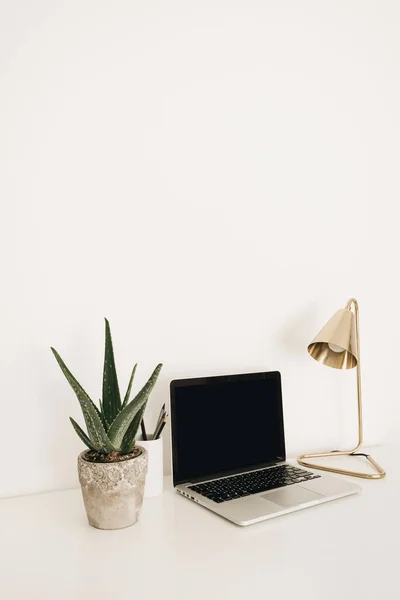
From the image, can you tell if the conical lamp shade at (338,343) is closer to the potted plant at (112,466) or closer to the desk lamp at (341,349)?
the desk lamp at (341,349)

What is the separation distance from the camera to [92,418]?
91 cm

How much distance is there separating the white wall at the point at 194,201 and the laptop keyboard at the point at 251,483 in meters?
A: 0.19

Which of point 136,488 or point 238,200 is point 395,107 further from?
point 136,488

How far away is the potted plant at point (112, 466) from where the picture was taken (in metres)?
0.90

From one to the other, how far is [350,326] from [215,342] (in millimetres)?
316

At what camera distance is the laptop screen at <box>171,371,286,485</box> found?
111 centimetres

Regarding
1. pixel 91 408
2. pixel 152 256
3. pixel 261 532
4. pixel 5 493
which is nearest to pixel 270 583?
pixel 261 532

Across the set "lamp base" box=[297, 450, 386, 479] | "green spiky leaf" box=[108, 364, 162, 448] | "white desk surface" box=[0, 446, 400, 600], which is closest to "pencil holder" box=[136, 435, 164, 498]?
"white desk surface" box=[0, 446, 400, 600]

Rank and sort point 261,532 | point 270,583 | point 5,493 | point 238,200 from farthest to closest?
point 238,200 < point 5,493 < point 261,532 < point 270,583

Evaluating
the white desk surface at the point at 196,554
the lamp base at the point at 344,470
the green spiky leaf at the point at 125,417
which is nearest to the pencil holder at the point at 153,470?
the white desk surface at the point at 196,554

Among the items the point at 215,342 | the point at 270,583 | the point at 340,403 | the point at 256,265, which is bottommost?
the point at 270,583

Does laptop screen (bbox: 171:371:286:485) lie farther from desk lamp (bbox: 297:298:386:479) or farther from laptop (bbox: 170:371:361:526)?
desk lamp (bbox: 297:298:386:479)

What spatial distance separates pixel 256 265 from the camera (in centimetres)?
132

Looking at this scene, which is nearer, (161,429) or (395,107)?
(161,429)
